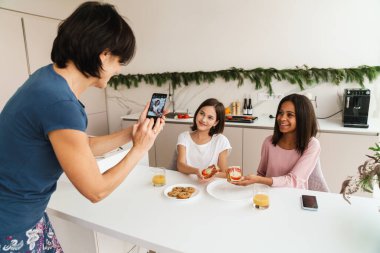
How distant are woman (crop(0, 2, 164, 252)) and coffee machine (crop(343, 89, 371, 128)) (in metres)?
2.24

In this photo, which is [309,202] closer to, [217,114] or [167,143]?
[217,114]

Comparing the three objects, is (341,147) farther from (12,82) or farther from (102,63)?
(12,82)

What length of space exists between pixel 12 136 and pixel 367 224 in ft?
4.10

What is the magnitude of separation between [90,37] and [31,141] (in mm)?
351

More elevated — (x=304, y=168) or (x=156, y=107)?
(x=156, y=107)

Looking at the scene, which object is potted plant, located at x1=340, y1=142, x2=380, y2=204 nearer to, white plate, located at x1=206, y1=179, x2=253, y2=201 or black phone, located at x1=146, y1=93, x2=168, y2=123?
white plate, located at x1=206, y1=179, x2=253, y2=201

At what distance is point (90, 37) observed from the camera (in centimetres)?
79

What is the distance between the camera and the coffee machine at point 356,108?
2.36m

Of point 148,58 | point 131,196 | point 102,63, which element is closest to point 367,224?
point 131,196

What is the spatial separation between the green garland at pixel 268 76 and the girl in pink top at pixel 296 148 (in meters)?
1.37

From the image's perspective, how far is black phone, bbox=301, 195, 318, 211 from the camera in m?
1.09

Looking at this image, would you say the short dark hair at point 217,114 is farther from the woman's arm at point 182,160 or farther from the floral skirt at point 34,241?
the floral skirt at point 34,241

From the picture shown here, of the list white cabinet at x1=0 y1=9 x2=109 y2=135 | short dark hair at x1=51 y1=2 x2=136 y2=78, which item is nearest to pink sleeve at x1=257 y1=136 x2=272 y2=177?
short dark hair at x1=51 y1=2 x2=136 y2=78

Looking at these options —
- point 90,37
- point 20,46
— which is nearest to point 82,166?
point 90,37
